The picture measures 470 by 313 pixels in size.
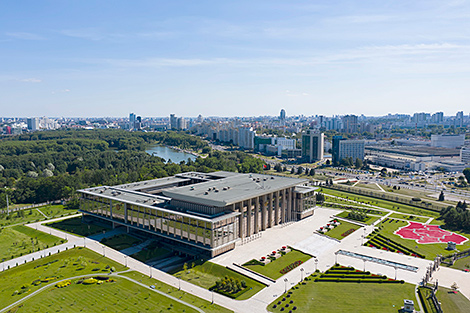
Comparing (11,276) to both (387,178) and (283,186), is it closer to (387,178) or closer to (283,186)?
(283,186)

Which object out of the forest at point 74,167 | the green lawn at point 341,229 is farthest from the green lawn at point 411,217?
the forest at point 74,167

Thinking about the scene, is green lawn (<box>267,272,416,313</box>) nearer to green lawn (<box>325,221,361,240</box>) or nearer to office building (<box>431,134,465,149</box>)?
green lawn (<box>325,221,361,240</box>)

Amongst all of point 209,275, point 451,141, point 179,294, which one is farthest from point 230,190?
point 451,141

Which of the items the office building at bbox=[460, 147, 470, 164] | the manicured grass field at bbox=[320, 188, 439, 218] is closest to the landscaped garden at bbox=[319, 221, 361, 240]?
the manicured grass field at bbox=[320, 188, 439, 218]

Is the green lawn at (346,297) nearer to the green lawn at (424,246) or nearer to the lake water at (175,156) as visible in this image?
the green lawn at (424,246)

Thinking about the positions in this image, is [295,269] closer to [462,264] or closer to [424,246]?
[424,246]

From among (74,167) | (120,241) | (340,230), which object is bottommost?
(340,230)
